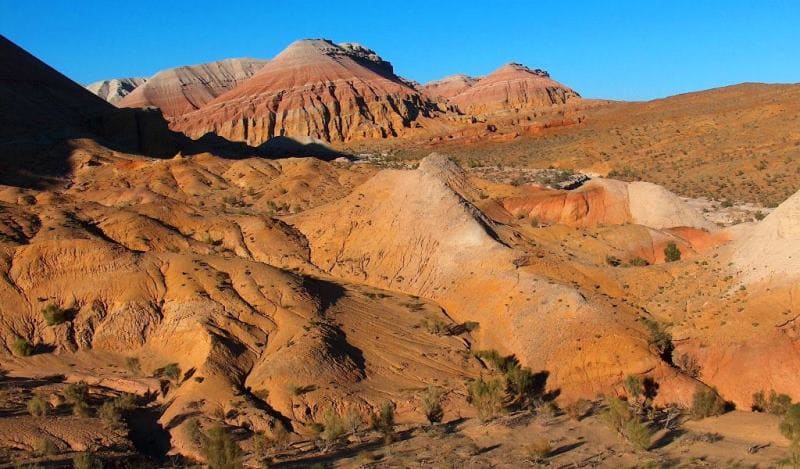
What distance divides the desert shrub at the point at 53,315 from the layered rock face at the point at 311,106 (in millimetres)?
77944

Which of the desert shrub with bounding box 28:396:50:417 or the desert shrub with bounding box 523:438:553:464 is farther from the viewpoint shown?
the desert shrub with bounding box 28:396:50:417

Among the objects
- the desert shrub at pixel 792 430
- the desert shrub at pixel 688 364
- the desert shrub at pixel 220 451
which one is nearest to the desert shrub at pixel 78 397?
the desert shrub at pixel 220 451

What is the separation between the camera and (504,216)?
30125mm

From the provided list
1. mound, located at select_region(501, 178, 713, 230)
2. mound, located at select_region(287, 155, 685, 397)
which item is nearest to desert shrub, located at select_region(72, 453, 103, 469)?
mound, located at select_region(287, 155, 685, 397)

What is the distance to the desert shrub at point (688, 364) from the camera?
1969 cm

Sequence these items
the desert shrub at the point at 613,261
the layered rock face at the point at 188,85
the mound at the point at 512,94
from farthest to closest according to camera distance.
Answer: the mound at the point at 512,94 → the layered rock face at the point at 188,85 → the desert shrub at the point at 613,261

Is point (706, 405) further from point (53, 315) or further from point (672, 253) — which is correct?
point (53, 315)

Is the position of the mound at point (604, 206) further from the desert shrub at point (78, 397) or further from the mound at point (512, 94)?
the mound at point (512, 94)

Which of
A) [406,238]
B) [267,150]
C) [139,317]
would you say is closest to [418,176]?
[406,238]

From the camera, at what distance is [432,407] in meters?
18.2

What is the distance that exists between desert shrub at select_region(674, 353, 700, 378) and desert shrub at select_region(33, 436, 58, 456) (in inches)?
580

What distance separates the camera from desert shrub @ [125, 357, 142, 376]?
19.5m

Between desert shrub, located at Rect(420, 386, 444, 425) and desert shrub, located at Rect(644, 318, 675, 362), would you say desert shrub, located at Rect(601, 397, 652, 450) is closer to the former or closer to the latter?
desert shrub, located at Rect(644, 318, 675, 362)

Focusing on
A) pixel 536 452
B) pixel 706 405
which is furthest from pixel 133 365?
pixel 706 405
